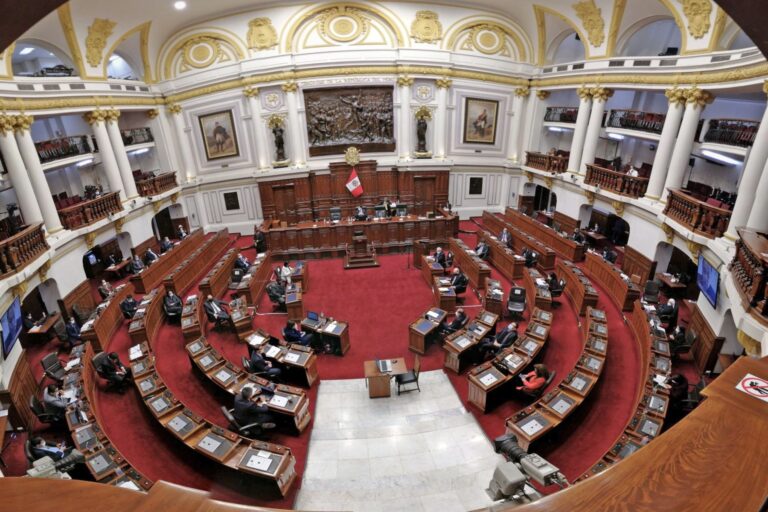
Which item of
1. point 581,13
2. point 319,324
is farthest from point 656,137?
point 319,324

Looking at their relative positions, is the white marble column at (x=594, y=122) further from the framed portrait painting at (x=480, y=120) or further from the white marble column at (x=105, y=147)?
the white marble column at (x=105, y=147)

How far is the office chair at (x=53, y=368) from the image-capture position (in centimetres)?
895

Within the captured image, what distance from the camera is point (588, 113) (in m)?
15.8

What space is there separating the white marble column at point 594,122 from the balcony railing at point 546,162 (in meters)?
1.33

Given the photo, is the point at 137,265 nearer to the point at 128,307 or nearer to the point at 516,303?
the point at 128,307

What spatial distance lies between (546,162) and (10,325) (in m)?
20.0

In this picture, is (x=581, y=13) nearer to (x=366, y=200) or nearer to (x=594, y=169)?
(x=594, y=169)

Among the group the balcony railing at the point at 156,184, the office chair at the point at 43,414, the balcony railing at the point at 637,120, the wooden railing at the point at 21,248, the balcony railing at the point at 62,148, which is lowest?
the office chair at the point at 43,414

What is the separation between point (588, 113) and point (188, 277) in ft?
56.5

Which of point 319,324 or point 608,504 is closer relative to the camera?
point 608,504

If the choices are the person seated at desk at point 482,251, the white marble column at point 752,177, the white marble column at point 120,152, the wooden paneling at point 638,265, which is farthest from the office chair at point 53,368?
the wooden paneling at point 638,265

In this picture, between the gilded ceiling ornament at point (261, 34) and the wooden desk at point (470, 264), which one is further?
the gilded ceiling ornament at point (261, 34)

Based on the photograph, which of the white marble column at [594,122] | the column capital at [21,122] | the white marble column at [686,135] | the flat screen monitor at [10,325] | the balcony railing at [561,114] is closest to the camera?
the flat screen monitor at [10,325]

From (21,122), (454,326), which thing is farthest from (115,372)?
(454,326)
